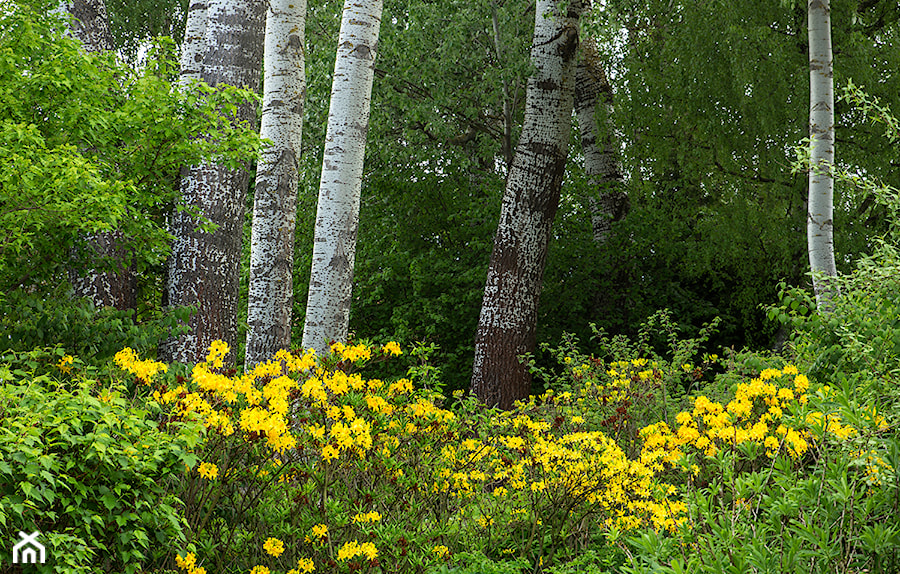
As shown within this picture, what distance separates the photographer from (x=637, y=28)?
11.9 meters

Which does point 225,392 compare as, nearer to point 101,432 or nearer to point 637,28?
Answer: point 101,432

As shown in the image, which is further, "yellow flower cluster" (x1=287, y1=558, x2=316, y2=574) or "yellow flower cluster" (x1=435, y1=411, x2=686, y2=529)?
"yellow flower cluster" (x1=435, y1=411, x2=686, y2=529)

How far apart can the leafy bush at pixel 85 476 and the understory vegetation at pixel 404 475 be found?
0.4 inches

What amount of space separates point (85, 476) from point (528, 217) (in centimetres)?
583

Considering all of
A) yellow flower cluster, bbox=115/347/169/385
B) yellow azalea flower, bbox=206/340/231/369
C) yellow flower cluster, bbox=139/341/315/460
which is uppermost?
yellow azalea flower, bbox=206/340/231/369

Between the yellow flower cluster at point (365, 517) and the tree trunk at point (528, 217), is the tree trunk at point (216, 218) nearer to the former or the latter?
the yellow flower cluster at point (365, 517)

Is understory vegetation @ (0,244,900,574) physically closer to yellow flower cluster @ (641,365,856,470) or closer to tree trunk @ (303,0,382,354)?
yellow flower cluster @ (641,365,856,470)

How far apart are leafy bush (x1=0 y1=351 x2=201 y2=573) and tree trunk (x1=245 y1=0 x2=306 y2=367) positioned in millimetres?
3197

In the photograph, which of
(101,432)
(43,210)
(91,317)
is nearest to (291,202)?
(91,317)

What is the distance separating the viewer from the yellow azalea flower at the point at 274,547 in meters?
3.14

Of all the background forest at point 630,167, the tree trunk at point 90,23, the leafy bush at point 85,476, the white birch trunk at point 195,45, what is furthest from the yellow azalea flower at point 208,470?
the background forest at point 630,167

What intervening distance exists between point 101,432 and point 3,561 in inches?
18.9

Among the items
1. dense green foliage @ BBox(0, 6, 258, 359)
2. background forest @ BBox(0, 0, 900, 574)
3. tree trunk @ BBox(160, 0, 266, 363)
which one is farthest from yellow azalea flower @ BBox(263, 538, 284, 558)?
tree trunk @ BBox(160, 0, 266, 363)

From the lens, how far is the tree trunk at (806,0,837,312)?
707cm
